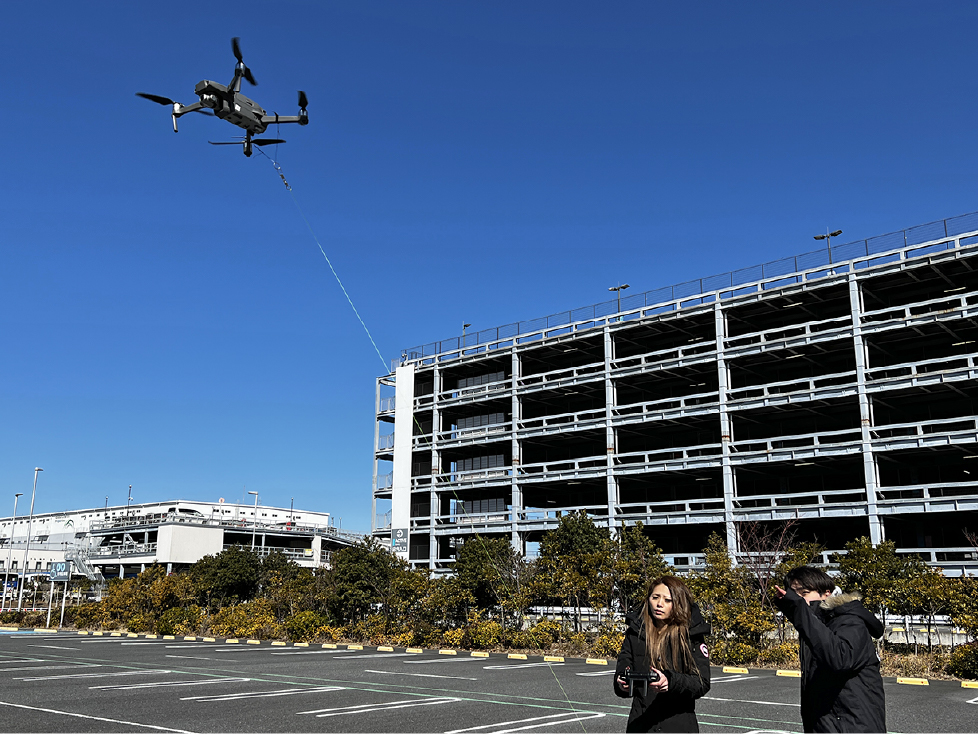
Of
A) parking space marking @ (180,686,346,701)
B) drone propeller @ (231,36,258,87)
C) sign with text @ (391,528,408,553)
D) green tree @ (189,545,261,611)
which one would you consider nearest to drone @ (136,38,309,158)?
drone propeller @ (231,36,258,87)

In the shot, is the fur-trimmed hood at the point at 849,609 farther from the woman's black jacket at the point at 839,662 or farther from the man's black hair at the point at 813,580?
the man's black hair at the point at 813,580

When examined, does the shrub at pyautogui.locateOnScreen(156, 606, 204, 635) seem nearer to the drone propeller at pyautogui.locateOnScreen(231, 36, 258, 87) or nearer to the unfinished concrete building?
the unfinished concrete building

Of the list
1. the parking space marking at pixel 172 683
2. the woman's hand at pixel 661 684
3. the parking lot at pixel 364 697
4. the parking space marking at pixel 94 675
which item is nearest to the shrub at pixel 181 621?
the parking lot at pixel 364 697

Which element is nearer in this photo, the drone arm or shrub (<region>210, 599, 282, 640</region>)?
the drone arm

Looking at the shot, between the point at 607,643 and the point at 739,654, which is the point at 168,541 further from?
the point at 739,654

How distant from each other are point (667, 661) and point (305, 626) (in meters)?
32.6

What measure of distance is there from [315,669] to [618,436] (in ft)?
107

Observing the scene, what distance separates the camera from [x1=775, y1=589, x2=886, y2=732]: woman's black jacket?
573 centimetres

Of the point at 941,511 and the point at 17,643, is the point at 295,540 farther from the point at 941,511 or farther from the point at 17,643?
the point at 941,511

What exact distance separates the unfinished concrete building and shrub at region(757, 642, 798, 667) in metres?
15.1

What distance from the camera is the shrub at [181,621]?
4044 cm

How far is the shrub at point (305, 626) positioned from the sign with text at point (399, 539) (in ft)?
74.8

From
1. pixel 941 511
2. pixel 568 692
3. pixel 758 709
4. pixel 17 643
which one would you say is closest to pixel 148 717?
pixel 568 692

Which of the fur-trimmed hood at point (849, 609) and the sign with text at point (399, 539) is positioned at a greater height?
the sign with text at point (399, 539)
